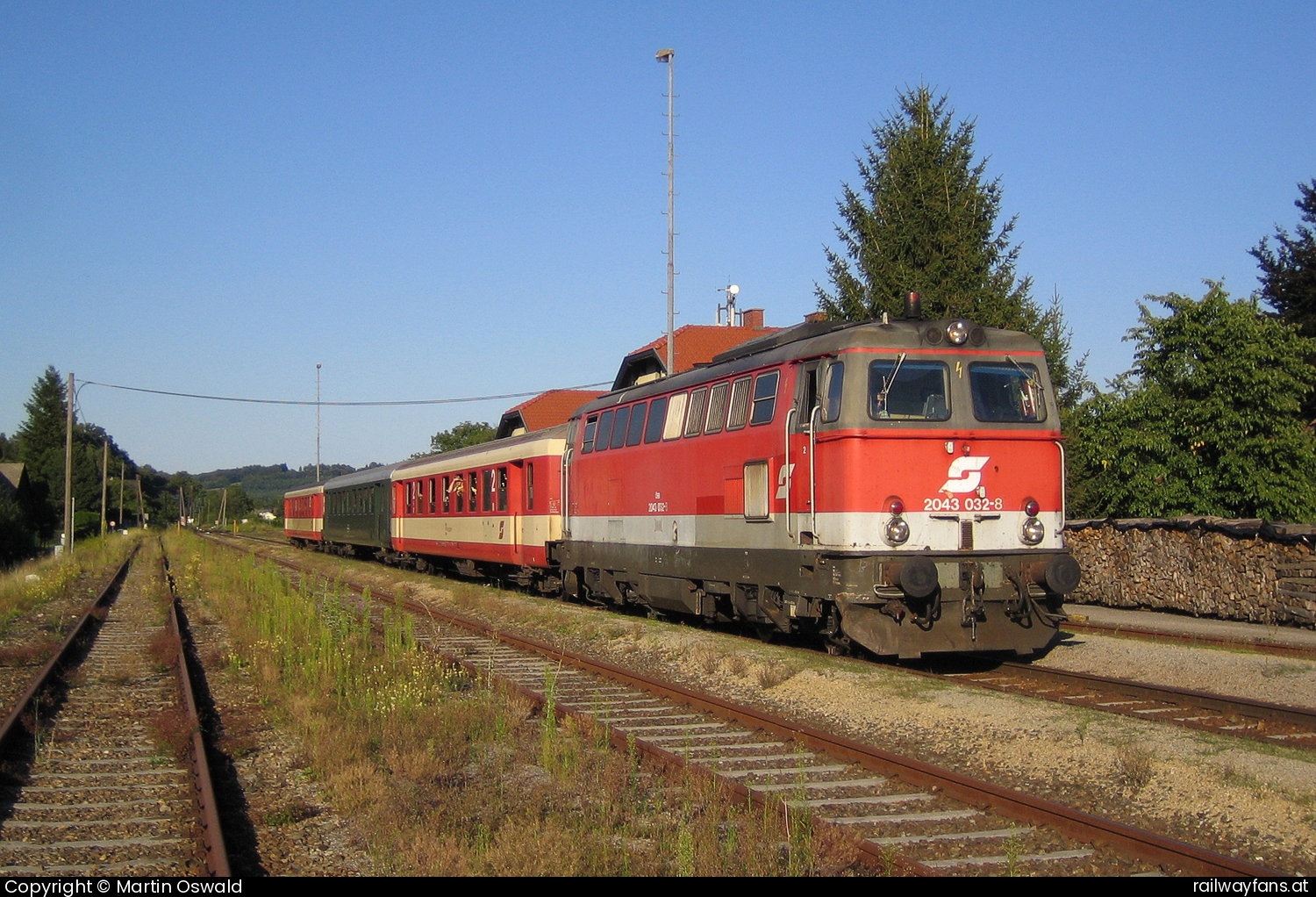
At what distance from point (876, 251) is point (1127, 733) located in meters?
17.5

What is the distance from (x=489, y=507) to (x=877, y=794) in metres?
17.1

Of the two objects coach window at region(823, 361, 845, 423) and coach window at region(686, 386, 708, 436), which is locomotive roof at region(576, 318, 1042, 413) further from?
coach window at region(686, 386, 708, 436)

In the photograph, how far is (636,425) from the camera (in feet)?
51.3

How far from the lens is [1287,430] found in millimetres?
18109

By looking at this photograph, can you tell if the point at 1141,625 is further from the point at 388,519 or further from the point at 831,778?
the point at 388,519

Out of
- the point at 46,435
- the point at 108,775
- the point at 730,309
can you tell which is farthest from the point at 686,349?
the point at 46,435

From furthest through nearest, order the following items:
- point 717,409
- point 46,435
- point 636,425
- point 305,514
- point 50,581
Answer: point 46,435 < point 305,514 < point 50,581 < point 636,425 < point 717,409

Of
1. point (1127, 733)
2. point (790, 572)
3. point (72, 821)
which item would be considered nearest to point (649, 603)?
point (790, 572)

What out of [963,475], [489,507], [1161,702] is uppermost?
[963,475]

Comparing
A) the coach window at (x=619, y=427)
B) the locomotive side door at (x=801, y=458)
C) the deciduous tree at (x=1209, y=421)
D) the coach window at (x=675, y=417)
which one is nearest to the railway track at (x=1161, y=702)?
the locomotive side door at (x=801, y=458)

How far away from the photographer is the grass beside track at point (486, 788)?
5.30m

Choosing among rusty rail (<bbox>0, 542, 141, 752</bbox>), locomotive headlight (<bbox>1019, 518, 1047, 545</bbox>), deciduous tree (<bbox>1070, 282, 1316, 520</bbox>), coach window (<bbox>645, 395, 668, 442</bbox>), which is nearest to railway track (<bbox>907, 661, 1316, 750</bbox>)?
locomotive headlight (<bbox>1019, 518, 1047, 545</bbox>)

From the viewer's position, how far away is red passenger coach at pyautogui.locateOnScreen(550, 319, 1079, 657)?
33.8ft

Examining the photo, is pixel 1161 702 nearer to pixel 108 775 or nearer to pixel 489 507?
pixel 108 775
